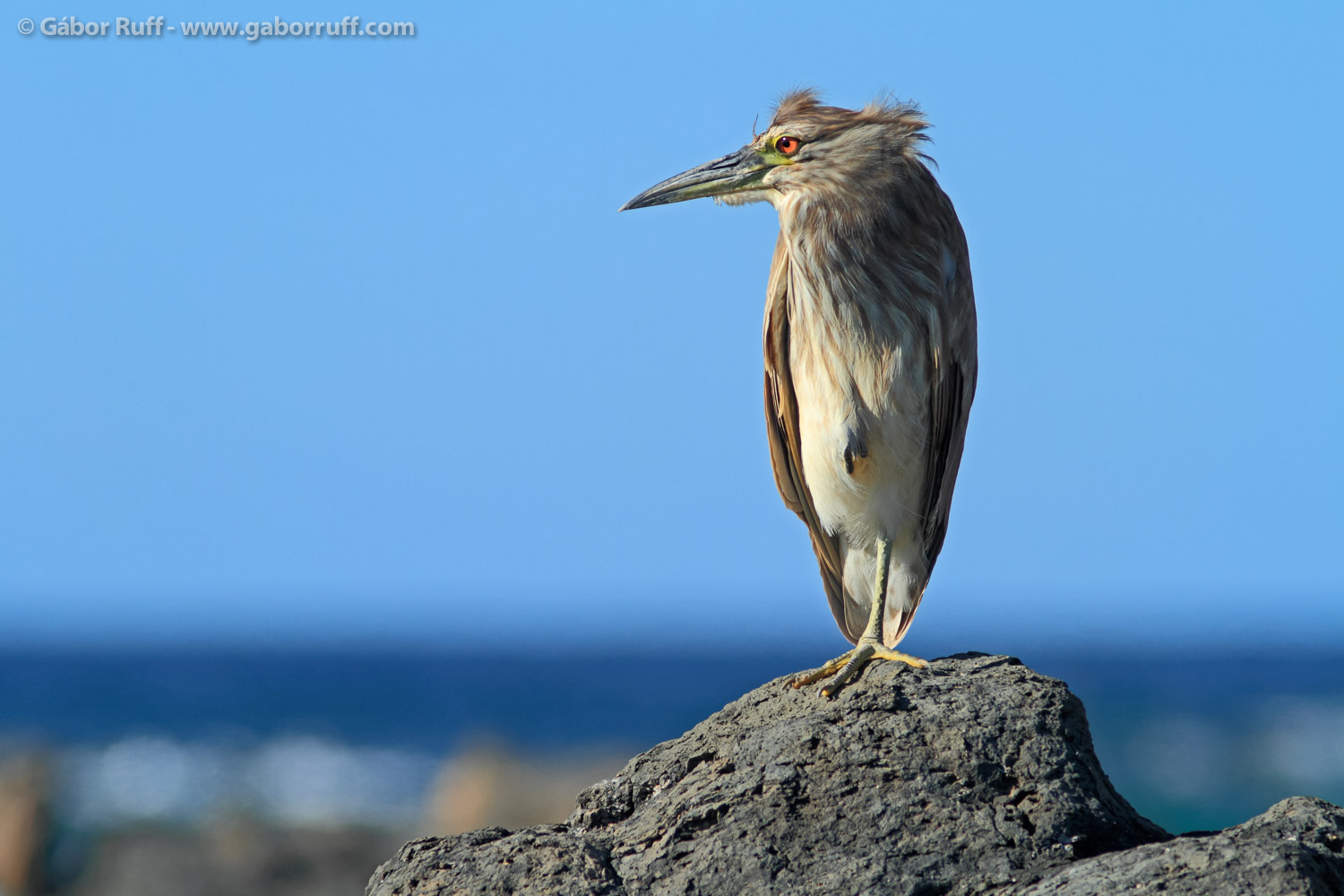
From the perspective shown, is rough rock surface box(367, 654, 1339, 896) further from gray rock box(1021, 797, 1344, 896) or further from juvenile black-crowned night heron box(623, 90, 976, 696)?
juvenile black-crowned night heron box(623, 90, 976, 696)

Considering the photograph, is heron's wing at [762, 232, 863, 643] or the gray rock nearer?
the gray rock

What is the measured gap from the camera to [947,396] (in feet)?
16.5

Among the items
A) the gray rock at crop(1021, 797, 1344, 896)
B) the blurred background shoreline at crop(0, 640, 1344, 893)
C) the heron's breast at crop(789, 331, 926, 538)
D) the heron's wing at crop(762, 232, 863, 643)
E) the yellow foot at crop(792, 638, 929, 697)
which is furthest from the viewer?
the blurred background shoreline at crop(0, 640, 1344, 893)

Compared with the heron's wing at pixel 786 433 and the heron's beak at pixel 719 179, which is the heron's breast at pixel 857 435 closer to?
the heron's wing at pixel 786 433

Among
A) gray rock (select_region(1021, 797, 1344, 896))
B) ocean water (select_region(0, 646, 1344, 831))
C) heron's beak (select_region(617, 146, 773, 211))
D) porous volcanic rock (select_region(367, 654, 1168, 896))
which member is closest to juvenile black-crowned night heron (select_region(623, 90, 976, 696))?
heron's beak (select_region(617, 146, 773, 211))

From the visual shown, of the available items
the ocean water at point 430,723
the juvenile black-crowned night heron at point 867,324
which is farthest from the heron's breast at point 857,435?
the ocean water at point 430,723

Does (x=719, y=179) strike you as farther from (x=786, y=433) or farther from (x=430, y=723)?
(x=430, y=723)

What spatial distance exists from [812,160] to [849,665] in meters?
2.02

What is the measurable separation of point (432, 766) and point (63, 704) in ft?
48.4

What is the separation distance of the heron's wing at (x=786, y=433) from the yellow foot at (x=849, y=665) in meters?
0.91

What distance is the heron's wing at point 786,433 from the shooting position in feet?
17.5

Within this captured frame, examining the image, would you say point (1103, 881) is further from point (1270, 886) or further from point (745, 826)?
point (745, 826)

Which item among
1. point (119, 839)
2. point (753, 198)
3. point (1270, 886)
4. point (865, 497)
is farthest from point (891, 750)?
point (119, 839)

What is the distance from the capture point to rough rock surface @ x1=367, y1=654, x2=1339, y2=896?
3336mm
